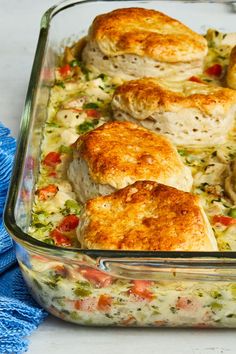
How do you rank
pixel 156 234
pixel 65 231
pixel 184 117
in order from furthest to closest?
pixel 184 117
pixel 65 231
pixel 156 234

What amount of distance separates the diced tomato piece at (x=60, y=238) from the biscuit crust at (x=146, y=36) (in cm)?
145

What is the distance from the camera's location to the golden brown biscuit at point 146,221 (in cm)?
417

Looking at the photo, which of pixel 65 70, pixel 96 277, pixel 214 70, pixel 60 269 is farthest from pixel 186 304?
pixel 65 70

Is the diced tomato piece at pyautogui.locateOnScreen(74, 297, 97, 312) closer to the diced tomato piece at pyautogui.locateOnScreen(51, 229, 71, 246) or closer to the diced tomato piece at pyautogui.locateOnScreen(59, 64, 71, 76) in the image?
the diced tomato piece at pyautogui.locateOnScreen(51, 229, 71, 246)

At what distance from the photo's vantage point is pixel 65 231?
4590 mm

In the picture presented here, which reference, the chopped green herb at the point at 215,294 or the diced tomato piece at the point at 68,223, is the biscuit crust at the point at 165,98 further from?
the chopped green herb at the point at 215,294

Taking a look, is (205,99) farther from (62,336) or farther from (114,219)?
(62,336)

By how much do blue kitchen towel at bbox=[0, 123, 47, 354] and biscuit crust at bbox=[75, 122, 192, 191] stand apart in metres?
0.58

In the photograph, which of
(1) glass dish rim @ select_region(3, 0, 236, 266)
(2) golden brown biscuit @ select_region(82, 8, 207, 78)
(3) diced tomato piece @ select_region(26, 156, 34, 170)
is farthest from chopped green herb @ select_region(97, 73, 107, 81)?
(3) diced tomato piece @ select_region(26, 156, 34, 170)

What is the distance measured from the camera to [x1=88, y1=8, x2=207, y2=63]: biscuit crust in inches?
220

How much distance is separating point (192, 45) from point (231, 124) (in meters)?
0.63

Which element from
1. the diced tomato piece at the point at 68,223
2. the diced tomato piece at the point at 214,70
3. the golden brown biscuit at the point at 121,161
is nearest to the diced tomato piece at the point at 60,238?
the diced tomato piece at the point at 68,223

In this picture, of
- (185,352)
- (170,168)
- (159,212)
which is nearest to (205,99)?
(170,168)

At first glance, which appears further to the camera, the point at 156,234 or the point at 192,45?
the point at 192,45
